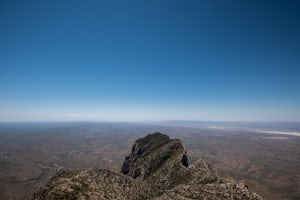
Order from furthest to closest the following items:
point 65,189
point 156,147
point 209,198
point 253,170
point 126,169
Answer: point 253,170
point 126,169
point 156,147
point 209,198
point 65,189

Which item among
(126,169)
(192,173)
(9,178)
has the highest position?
(192,173)

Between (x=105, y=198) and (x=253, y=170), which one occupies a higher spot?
(x=105, y=198)

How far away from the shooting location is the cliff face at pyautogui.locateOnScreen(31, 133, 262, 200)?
126 ft

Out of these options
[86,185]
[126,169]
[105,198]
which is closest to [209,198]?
[105,198]

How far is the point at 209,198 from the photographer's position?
39.3 m

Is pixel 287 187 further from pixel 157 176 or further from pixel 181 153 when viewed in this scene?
pixel 157 176

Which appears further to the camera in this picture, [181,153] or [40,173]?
[40,173]

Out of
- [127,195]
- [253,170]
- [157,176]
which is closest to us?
[127,195]

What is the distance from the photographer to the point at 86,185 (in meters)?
40.8

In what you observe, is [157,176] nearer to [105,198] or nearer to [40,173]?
[105,198]

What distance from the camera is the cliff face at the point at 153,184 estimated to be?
3850 cm

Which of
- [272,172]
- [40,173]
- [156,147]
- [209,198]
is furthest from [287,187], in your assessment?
[40,173]

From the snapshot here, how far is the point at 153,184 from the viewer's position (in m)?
51.8

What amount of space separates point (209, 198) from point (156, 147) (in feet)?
134
